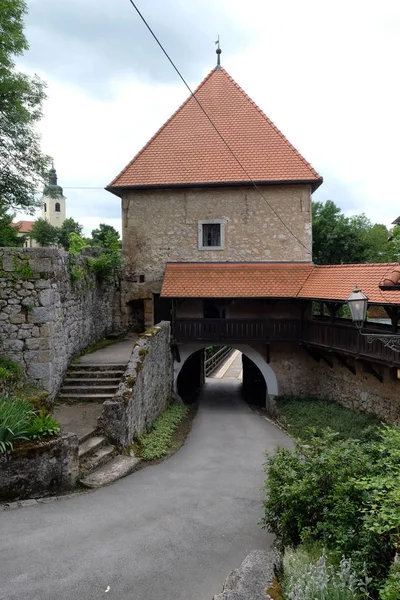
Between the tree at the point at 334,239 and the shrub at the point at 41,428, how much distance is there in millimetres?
24044

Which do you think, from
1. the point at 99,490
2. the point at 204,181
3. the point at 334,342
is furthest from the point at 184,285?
the point at 99,490

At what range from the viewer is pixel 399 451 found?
4195 millimetres

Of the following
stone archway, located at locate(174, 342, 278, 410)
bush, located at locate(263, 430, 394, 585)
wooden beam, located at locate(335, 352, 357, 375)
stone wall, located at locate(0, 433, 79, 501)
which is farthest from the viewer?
stone archway, located at locate(174, 342, 278, 410)

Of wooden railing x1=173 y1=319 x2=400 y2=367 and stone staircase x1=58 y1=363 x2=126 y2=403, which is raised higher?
wooden railing x1=173 y1=319 x2=400 y2=367

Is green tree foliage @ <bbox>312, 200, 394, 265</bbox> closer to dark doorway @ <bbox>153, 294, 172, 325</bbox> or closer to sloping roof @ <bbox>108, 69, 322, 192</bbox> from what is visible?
sloping roof @ <bbox>108, 69, 322, 192</bbox>

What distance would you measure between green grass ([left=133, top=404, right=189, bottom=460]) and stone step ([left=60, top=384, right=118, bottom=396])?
1.24 meters

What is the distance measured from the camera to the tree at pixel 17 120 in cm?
1119

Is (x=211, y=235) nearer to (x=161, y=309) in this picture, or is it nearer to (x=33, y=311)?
(x=161, y=309)

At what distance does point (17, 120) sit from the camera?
12.2 metres

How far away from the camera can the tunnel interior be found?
53.5 ft

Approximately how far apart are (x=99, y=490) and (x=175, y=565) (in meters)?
2.05

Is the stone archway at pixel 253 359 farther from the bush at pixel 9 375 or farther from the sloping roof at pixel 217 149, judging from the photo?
the bush at pixel 9 375

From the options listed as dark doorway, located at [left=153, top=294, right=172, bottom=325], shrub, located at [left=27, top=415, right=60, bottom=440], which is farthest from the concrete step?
dark doorway, located at [left=153, top=294, right=172, bottom=325]

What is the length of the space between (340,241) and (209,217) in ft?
51.7
